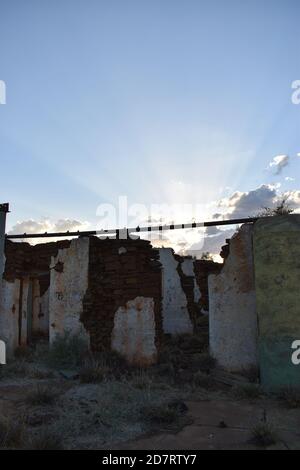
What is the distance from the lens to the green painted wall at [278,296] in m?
7.22

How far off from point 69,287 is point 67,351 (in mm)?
1504

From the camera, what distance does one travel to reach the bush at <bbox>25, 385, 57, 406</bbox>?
6609 millimetres

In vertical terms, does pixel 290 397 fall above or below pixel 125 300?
below

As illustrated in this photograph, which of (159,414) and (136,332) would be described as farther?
(136,332)

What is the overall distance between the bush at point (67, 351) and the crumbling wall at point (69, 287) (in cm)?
16

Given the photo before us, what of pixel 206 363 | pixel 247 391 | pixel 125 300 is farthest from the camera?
pixel 125 300

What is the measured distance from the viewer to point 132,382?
764cm

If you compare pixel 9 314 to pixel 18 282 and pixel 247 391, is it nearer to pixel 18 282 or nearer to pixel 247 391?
pixel 18 282

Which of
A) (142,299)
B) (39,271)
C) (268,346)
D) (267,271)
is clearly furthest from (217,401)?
(39,271)

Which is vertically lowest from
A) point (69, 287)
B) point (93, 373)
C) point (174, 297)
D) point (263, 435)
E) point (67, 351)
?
point (263, 435)

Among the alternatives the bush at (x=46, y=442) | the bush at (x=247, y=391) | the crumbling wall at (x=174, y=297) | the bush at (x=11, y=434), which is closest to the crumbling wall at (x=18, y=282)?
the crumbling wall at (x=174, y=297)

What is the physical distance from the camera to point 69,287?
33.2ft

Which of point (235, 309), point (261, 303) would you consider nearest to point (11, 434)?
point (261, 303)

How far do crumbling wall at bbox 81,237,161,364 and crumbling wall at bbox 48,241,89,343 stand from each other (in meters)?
0.17
